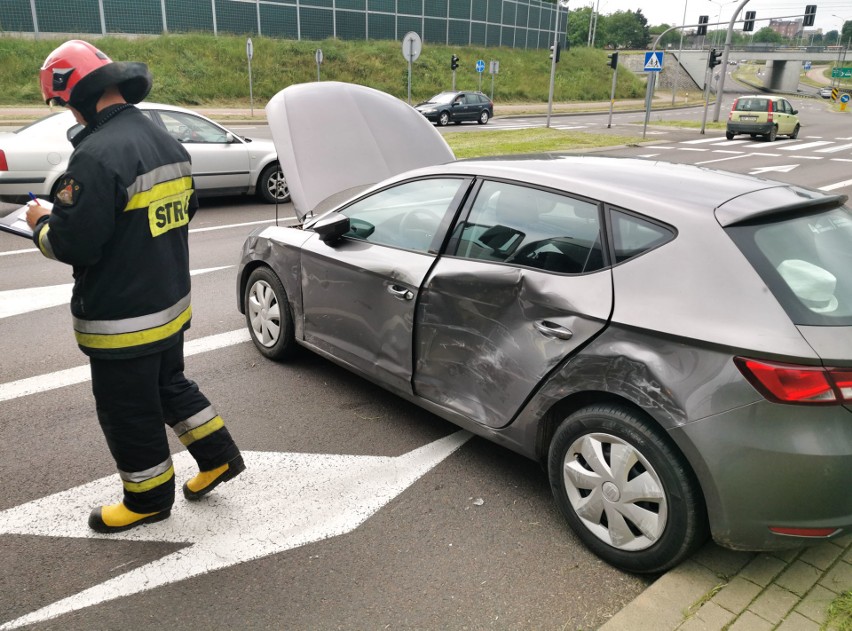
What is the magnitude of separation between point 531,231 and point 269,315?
2.24 meters

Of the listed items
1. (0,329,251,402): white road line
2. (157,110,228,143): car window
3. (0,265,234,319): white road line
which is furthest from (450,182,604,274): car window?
(157,110,228,143): car window

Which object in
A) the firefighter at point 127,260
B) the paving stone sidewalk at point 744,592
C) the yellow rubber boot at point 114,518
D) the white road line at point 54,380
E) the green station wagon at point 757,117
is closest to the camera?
the paving stone sidewalk at point 744,592

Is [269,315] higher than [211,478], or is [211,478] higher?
[269,315]

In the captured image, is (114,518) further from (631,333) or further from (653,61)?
(653,61)

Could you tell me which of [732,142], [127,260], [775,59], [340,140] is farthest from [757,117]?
[775,59]

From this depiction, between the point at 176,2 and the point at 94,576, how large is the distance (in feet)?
141

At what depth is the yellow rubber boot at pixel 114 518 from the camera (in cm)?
310

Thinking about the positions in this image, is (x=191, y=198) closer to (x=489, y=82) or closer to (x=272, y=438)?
(x=272, y=438)

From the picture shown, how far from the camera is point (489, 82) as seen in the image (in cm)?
5103

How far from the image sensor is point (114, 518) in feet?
10.2

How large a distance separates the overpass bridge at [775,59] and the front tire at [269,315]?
81264mm

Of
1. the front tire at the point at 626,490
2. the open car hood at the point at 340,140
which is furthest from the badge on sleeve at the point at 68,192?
the open car hood at the point at 340,140

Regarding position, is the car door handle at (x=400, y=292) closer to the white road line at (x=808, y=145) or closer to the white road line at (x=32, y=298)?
the white road line at (x=32, y=298)

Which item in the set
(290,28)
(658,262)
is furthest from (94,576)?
(290,28)
